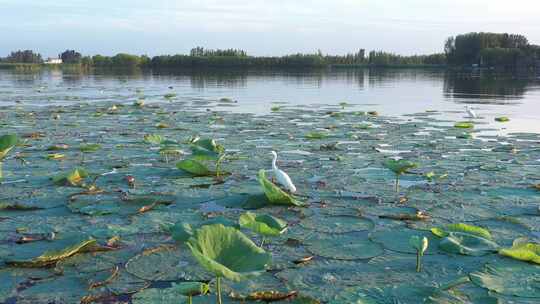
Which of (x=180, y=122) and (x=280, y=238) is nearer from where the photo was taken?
(x=280, y=238)

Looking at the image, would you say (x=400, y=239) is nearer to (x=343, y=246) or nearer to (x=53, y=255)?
(x=343, y=246)

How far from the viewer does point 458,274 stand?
3.02m

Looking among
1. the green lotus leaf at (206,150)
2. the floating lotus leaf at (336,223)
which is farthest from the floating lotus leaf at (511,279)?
the green lotus leaf at (206,150)

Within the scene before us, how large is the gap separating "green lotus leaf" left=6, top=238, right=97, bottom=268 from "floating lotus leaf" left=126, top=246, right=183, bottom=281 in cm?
33

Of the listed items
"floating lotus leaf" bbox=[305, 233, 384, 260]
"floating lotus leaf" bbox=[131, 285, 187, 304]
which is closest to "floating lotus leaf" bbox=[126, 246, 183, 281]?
"floating lotus leaf" bbox=[131, 285, 187, 304]

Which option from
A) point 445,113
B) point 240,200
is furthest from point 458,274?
point 445,113

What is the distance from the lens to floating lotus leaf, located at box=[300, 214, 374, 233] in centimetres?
374

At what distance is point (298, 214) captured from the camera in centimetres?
415

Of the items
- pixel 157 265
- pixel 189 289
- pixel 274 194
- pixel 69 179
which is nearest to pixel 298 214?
pixel 274 194

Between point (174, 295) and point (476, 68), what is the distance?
57696 mm

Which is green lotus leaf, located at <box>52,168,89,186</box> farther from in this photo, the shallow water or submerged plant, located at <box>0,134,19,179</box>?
submerged plant, located at <box>0,134,19,179</box>

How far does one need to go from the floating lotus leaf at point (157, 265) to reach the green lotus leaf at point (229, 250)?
71 cm

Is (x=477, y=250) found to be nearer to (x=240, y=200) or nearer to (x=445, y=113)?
(x=240, y=200)

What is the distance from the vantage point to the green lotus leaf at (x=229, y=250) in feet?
7.40
